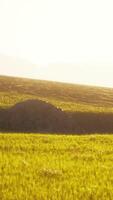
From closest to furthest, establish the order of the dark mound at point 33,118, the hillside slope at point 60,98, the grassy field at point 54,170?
1. the grassy field at point 54,170
2. the dark mound at point 33,118
3. the hillside slope at point 60,98

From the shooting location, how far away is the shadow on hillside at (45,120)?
38469 mm

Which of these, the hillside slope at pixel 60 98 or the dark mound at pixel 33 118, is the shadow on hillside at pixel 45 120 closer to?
the dark mound at pixel 33 118

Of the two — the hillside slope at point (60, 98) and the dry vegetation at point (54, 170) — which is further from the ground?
the hillside slope at point (60, 98)

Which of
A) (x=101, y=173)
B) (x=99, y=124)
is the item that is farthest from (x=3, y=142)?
(x=99, y=124)

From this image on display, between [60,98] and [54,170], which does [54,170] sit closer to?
[54,170]

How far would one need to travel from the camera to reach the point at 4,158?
18.0 m

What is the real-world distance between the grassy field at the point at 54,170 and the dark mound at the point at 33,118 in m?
13.0

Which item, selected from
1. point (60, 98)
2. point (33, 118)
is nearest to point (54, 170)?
point (33, 118)

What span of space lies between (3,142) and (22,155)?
388 centimetres

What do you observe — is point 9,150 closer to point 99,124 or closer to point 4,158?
point 4,158

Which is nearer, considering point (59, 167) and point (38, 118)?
point (59, 167)

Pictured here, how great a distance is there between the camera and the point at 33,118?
130 ft

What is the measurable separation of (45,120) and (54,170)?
23801 mm

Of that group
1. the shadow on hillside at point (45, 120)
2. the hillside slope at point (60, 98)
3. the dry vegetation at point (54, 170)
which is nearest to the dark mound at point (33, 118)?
the shadow on hillside at point (45, 120)
